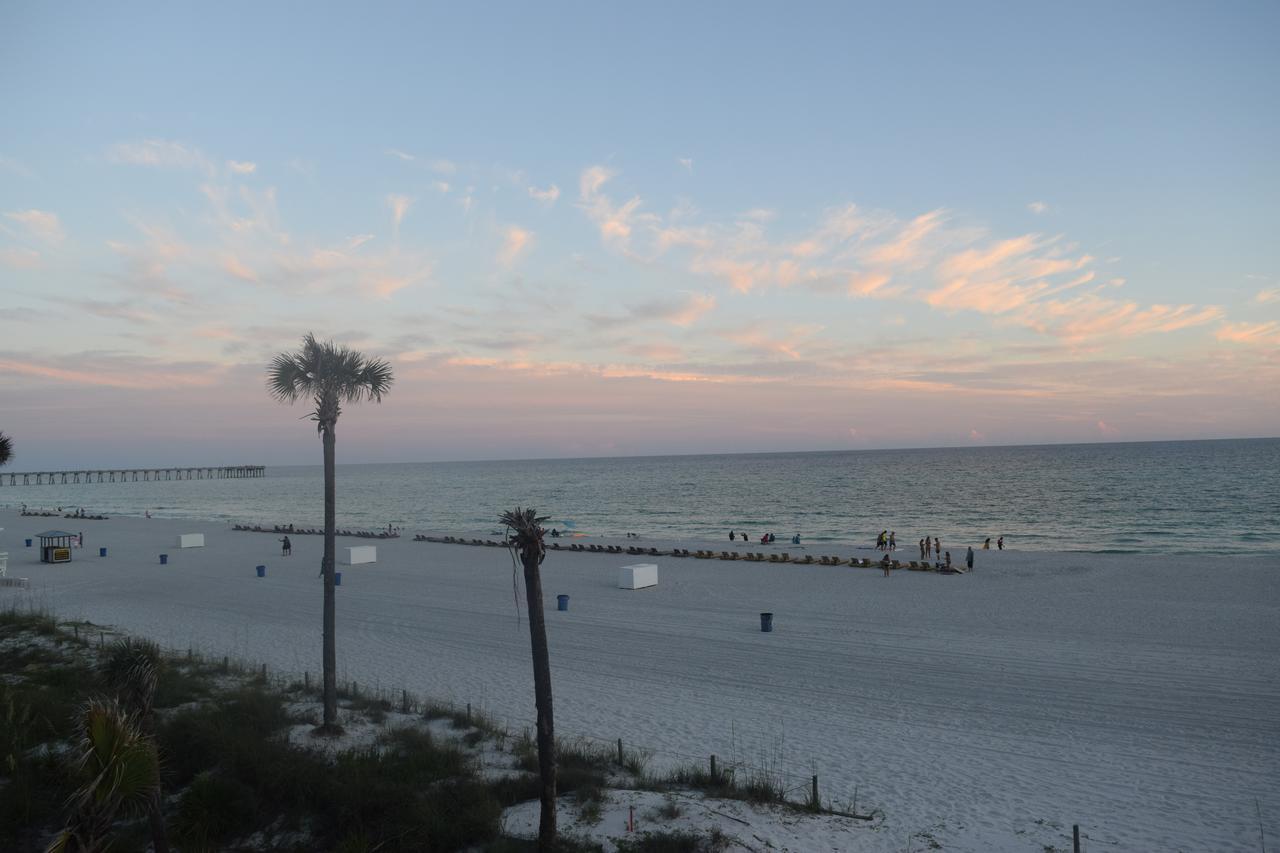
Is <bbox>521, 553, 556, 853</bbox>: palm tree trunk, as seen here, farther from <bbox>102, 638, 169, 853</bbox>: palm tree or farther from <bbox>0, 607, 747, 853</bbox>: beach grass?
<bbox>102, 638, 169, 853</bbox>: palm tree

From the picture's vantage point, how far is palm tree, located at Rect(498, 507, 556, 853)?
29.0 ft

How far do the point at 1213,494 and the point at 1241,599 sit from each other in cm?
5860

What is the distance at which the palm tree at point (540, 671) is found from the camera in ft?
29.0

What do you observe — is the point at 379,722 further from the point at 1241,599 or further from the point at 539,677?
the point at 1241,599

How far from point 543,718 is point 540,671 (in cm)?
55

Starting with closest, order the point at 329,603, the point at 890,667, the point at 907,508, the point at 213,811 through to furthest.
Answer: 1. the point at 213,811
2. the point at 329,603
3. the point at 890,667
4. the point at 907,508

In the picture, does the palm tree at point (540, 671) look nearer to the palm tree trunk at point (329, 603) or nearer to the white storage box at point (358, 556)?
the palm tree trunk at point (329, 603)

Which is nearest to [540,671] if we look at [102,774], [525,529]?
[525,529]

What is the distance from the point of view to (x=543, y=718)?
29.6 feet

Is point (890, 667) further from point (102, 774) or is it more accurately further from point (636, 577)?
point (102, 774)

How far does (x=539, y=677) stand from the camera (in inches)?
358

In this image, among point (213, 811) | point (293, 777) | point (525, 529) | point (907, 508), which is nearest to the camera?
point (525, 529)

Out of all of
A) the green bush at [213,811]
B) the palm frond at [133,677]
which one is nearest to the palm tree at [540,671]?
the palm frond at [133,677]

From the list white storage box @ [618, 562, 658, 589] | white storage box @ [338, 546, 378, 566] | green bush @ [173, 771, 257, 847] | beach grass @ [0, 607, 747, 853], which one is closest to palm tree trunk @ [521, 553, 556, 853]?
beach grass @ [0, 607, 747, 853]
